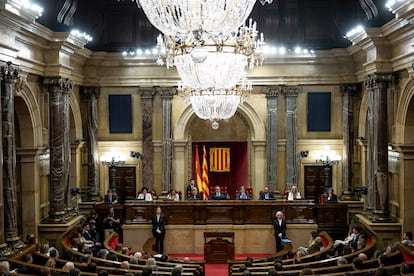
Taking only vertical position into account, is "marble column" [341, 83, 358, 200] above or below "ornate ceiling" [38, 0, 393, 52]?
below

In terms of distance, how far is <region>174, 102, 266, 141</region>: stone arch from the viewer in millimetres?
24359

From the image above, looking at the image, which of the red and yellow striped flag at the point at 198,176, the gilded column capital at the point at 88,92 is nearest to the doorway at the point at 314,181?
the red and yellow striped flag at the point at 198,176

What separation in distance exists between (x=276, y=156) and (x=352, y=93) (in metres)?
3.87

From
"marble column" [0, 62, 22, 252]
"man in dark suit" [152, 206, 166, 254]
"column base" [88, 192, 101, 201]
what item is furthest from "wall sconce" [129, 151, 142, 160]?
"marble column" [0, 62, 22, 252]

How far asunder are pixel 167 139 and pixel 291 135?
16.3ft

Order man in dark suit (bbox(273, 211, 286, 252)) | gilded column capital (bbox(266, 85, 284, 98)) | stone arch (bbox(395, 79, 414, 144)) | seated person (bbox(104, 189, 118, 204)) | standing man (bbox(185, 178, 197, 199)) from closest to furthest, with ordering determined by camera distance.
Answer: stone arch (bbox(395, 79, 414, 144)), man in dark suit (bbox(273, 211, 286, 252)), seated person (bbox(104, 189, 118, 204)), standing man (bbox(185, 178, 197, 199)), gilded column capital (bbox(266, 85, 284, 98))

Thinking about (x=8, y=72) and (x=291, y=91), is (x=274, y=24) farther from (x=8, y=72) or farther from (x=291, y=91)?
(x=8, y=72)

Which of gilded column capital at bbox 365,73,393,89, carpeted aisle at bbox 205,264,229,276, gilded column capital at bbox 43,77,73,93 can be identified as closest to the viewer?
carpeted aisle at bbox 205,264,229,276

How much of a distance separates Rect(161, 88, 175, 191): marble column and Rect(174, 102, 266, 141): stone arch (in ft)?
1.13

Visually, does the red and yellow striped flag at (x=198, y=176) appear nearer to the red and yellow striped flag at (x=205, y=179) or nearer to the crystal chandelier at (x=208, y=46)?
the red and yellow striped flag at (x=205, y=179)

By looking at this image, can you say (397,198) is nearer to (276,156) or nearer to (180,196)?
(276,156)

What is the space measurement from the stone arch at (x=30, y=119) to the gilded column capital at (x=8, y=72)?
233 cm

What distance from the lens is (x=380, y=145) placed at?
19141 millimetres

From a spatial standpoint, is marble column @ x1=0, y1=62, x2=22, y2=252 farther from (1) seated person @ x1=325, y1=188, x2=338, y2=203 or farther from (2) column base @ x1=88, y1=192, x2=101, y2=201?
(1) seated person @ x1=325, y1=188, x2=338, y2=203
